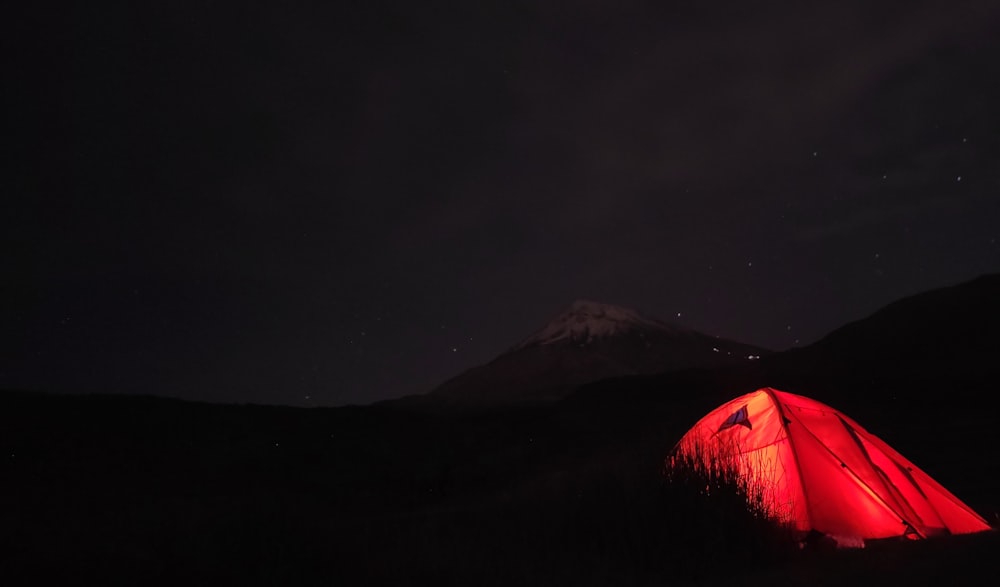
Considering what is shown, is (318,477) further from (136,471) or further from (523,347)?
(523,347)

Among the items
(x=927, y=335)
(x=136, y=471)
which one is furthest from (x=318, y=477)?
(x=927, y=335)

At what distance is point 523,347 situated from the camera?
109 m

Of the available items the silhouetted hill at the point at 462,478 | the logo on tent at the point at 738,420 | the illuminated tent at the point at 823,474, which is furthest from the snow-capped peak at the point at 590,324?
the illuminated tent at the point at 823,474

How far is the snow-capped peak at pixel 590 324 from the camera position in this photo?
104812 mm

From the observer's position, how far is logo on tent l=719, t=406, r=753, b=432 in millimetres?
9094

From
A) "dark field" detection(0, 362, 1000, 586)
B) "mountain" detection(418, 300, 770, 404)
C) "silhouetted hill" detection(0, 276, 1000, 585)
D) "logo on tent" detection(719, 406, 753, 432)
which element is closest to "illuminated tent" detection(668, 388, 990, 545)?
"logo on tent" detection(719, 406, 753, 432)

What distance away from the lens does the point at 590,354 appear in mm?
94375

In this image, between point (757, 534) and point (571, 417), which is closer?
point (757, 534)

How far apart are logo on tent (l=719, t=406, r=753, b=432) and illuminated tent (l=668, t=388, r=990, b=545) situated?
1 centimetres

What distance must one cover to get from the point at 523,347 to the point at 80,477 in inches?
3693

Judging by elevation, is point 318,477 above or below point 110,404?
below

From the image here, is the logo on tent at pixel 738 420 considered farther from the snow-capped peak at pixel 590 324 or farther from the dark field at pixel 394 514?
the snow-capped peak at pixel 590 324

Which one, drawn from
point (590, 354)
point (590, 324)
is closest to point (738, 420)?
point (590, 354)

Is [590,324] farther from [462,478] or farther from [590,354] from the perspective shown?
[462,478]
